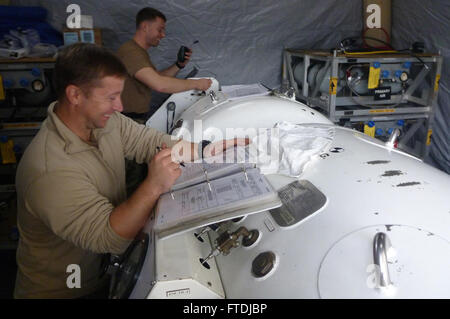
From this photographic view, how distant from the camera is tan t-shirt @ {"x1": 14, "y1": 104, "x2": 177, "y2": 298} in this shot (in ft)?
2.84

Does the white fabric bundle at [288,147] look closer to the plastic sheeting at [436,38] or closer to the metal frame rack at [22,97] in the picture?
the metal frame rack at [22,97]

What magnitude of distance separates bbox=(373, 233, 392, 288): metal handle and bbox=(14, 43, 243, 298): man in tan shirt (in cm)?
48

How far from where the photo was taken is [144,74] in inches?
83.6

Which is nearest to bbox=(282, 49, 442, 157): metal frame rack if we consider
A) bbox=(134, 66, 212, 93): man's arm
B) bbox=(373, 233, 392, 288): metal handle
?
bbox=(134, 66, 212, 93): man's arm

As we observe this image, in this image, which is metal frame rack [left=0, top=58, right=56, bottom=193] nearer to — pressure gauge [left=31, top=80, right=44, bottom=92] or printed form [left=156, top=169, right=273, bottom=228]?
pressure gauge [left=31, top=80, right=44, bottom=92]

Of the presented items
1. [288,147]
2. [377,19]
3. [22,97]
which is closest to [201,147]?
[288,147]

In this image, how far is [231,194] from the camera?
0.82 metres

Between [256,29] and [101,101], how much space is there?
218 centimetres

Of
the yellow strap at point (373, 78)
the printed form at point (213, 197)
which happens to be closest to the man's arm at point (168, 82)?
the yellow strap at point (373, 78)

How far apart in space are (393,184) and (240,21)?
2.29 m

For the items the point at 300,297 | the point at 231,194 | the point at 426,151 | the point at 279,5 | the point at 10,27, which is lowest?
the point at 426,151

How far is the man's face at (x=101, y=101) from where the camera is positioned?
95 cm
